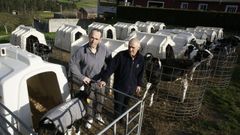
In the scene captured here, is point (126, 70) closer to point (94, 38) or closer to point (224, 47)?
point (94, 38)

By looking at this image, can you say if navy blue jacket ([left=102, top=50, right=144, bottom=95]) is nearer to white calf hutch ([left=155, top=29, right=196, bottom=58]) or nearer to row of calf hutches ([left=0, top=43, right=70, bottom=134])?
row of calf hutches ([left=0, top=43, right=70, bottom=134])

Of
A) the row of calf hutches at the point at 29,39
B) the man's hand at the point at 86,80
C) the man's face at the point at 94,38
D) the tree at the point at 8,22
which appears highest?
the man's face at the point at 94,38

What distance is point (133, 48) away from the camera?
15.3 ft

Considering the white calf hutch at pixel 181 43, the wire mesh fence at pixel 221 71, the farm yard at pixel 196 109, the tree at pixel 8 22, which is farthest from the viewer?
the tree at pixel 8 22

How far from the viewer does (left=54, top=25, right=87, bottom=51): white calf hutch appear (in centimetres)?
1273

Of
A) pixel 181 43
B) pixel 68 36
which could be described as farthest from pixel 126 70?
pixel 68 36

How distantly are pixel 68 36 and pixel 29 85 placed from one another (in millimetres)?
7574

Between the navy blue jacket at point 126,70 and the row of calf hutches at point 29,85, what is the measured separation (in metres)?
0.86

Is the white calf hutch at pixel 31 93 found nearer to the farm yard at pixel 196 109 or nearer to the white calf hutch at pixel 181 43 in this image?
the farm yard at pixel 196 109

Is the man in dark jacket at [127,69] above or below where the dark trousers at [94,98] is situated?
above

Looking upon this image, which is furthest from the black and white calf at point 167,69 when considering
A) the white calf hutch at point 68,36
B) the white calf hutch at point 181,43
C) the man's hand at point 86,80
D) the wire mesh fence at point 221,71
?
the white calf hutch at point 68,36

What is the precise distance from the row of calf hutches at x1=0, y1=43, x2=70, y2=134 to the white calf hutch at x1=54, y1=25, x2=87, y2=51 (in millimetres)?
7310

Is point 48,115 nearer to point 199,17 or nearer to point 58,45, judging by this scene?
point 58,45

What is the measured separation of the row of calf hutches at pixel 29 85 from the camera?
394 cm
